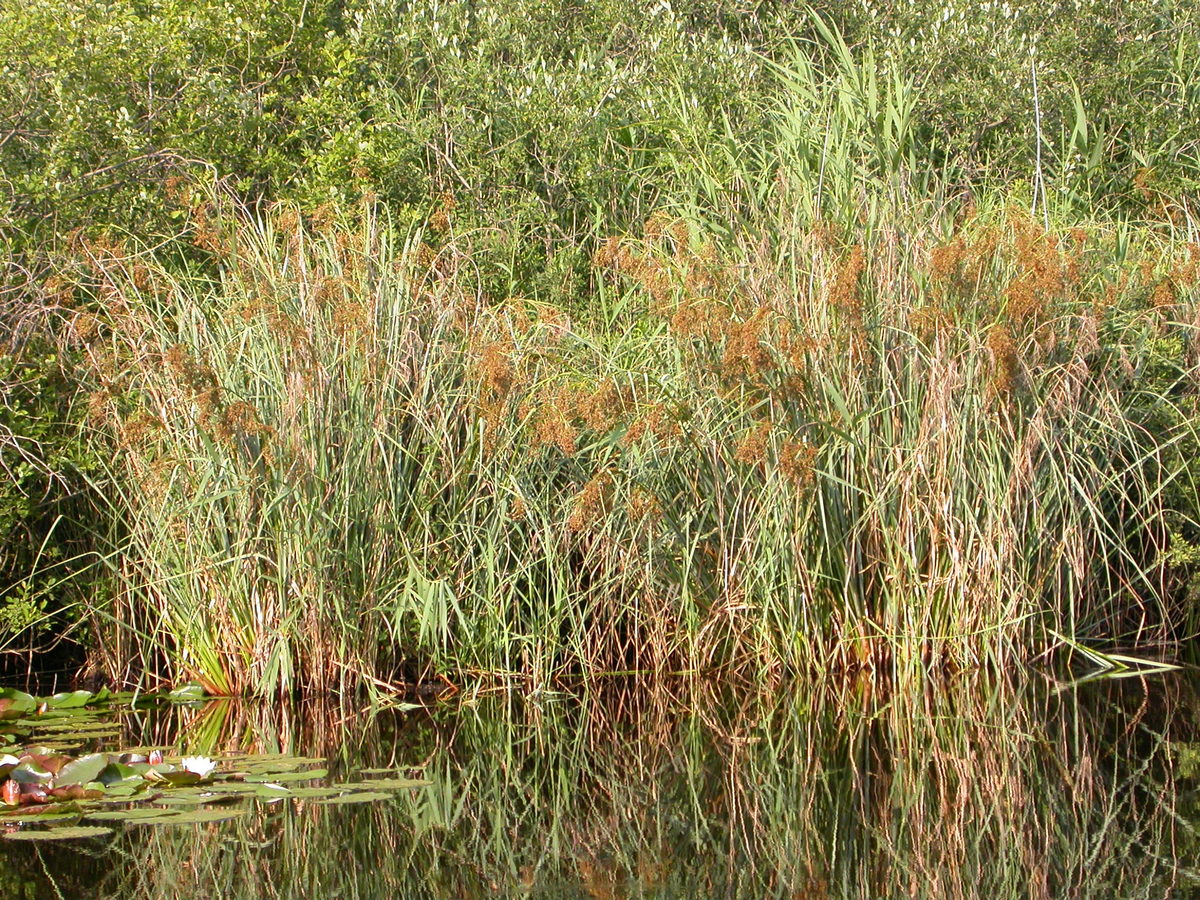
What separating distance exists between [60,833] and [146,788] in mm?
435

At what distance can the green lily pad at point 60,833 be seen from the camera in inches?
175

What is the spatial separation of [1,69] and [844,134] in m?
4.44

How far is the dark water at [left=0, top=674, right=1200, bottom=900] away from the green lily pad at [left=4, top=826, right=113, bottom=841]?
5 cm

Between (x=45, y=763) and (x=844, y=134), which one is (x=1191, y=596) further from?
(x=45, y=763)

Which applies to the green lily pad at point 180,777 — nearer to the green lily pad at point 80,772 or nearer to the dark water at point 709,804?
the green lily pad at point 80,772

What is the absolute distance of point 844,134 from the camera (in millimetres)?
7352

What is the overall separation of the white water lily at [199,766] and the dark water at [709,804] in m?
0.30

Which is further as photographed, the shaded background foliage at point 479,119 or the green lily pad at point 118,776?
the shaded background foliage at point 479,119

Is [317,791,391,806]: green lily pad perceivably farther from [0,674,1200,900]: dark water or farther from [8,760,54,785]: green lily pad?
[8,760,54,785]: green lily pad

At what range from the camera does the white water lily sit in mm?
4949

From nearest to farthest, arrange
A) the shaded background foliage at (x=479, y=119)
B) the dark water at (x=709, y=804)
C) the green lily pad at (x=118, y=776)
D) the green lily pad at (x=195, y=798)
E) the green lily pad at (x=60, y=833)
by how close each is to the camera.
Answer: the dark water at (x=709, y=804), the green lily pad at (x=60, y=833), the green lily pad at (x=195, y=798), the green lily pad at (x=118, y=776), the shaded background foliage at (x=479, y=119)

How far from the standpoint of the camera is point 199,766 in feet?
16.3

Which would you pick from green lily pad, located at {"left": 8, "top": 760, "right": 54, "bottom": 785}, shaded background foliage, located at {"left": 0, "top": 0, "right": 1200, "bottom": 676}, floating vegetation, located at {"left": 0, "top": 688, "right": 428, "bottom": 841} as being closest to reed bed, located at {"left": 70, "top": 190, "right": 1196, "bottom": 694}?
shaded background foliage, located at {"left": 0, "top": 0, "right": 1200, "bottom": 676}

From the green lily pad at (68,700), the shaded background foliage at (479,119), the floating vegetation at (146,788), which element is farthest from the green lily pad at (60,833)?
the shaded background foliage at (479,119)
